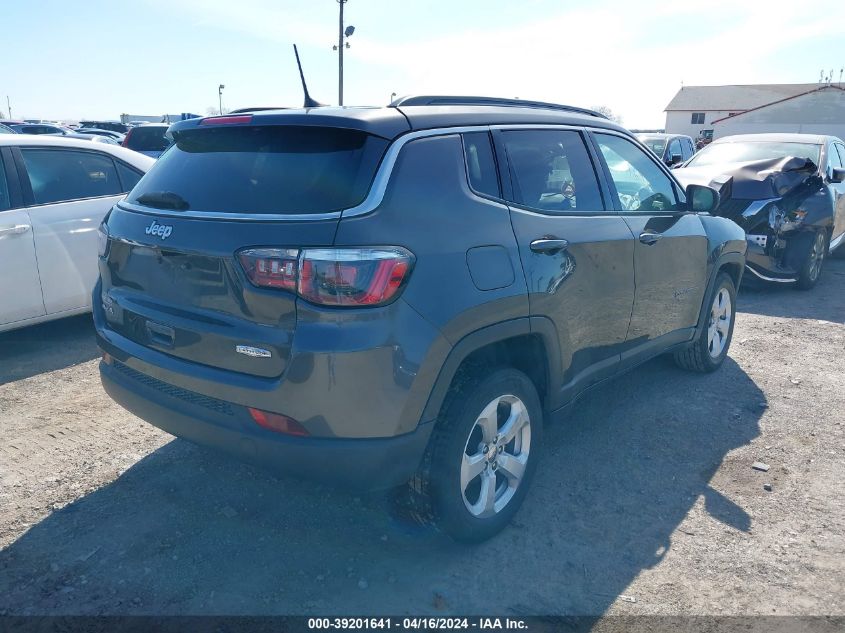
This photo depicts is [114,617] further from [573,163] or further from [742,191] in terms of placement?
[742,191]

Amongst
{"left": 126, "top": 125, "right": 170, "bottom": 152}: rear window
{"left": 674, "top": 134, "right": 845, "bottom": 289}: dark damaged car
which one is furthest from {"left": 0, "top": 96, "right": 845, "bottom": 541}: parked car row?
{"left": 126, "top": 125, "right": 170, "bottom": 152}: rear window

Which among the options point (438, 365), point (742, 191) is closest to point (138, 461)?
point (438, 365)

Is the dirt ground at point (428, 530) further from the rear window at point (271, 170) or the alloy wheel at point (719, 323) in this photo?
the rear window at point (271, 170)

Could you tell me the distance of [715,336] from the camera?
17.4 feet

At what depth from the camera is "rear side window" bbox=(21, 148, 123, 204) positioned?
A: 523 cm

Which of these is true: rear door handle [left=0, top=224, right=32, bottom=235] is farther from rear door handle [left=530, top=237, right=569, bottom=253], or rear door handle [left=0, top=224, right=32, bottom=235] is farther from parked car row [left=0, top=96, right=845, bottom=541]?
rear door handle [left=530, top=237, right=569, bottom=253]

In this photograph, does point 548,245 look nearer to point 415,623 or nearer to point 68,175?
point 415,623

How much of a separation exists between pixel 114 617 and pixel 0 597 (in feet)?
1.58

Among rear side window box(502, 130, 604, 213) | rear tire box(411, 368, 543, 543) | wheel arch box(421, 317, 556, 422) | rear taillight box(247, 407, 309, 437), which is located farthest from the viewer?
rear side window box(502, 130, 604, 213)

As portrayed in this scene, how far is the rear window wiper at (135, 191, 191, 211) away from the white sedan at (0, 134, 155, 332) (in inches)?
95.1

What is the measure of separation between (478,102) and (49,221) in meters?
3.53

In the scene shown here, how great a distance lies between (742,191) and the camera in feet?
26.3

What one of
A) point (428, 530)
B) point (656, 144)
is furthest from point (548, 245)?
point (656, 144)

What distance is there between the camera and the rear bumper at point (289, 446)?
2486mm
